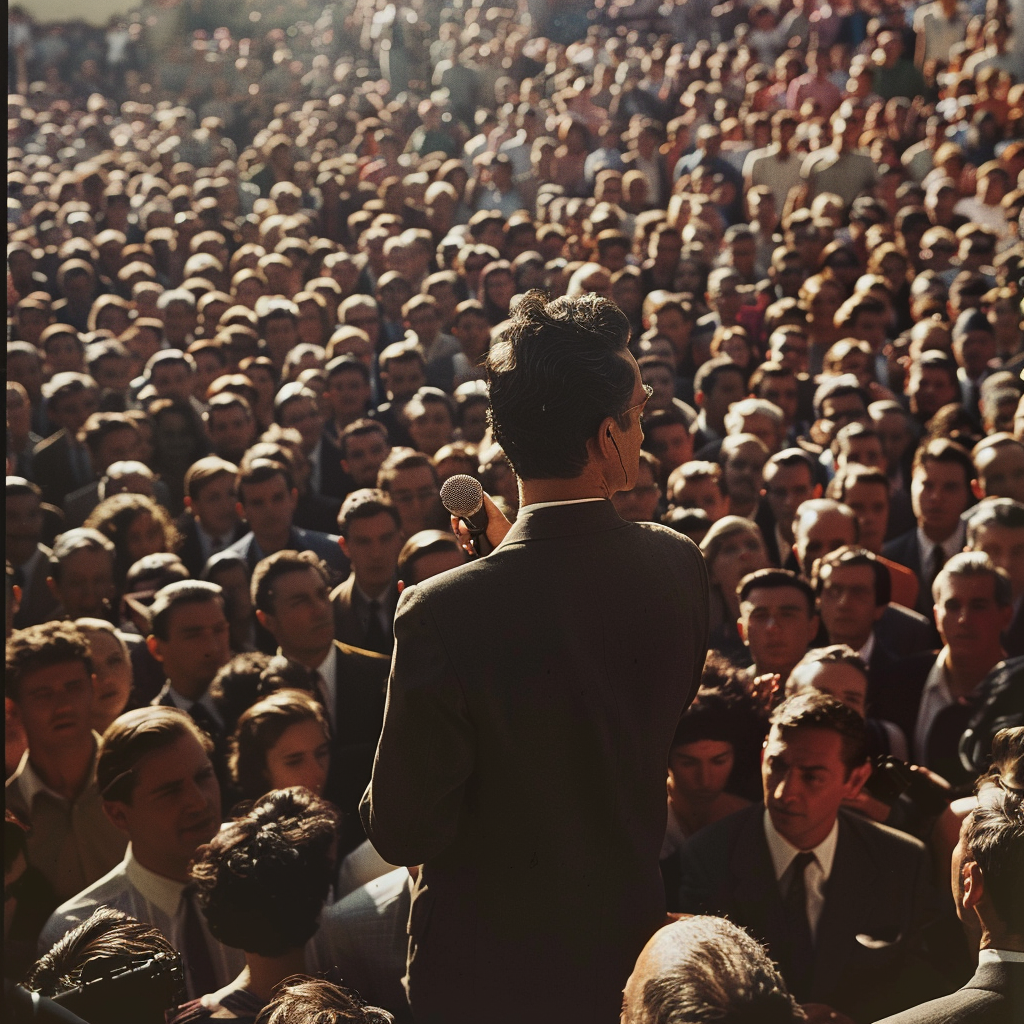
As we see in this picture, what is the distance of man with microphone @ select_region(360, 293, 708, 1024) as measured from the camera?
6.05 ft

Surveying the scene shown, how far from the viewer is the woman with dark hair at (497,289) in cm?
948

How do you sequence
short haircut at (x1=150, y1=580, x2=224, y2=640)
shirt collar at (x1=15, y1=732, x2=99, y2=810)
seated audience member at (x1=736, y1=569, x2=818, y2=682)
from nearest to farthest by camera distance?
shirt collar at (x1=15, y1=732, x2=99, y2=810)
seated audience member at (x1=736, y1=569, x2=818, y2=682)
short haircut at (x1=150, y1=580, x2=224, y2=640)

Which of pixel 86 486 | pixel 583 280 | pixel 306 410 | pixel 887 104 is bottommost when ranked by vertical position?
pixel 86 486

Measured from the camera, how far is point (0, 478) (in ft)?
4.62

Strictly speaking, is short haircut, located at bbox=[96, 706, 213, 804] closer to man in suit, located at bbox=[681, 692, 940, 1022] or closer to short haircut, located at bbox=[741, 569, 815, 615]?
man in suit, located at bbox=[681, 692, 940, 1022]

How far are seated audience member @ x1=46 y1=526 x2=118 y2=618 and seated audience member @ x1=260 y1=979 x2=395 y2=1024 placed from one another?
345 centimetres

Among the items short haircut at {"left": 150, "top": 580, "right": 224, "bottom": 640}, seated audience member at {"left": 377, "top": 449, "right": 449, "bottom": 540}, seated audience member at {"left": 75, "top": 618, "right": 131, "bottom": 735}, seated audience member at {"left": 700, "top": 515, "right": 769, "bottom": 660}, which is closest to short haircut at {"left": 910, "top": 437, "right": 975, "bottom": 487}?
seated audience member at {"left": 700, "top": 515, "right": 769, "bottom": 660}

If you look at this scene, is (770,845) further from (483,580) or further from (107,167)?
(107,167)

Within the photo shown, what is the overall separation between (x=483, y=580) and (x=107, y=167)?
43.4ft

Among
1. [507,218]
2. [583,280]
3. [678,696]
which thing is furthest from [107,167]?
[678,696]

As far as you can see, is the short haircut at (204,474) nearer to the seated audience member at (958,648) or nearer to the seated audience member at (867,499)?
the seated audience member at (867,499)

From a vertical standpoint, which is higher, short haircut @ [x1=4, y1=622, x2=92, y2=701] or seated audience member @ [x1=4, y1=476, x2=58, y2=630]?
short haircut @ [x1=4, y1=622, x2=92, y2=701]

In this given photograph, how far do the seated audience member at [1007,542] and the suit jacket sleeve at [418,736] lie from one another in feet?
12.2

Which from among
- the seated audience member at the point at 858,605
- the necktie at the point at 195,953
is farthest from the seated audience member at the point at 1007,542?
the necktie at the point at 195,953
